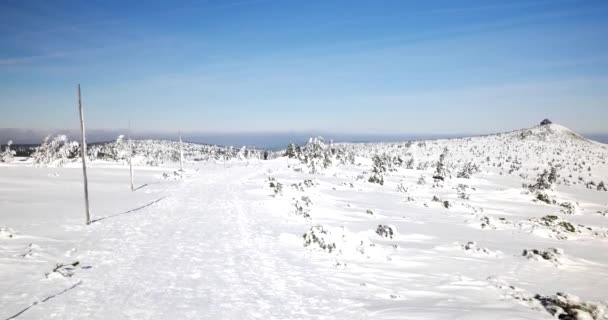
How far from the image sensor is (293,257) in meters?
12.0

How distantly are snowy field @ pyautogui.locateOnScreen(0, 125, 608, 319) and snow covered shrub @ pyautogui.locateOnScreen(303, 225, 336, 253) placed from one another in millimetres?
41

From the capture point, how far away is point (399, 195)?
2886cm

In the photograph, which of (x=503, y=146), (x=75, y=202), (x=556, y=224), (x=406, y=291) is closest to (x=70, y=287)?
(x=406, y=291)

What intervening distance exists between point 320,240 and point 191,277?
190 inches

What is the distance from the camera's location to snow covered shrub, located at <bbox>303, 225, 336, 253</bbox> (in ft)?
41.9

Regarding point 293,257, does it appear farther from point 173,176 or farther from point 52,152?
point 52,152

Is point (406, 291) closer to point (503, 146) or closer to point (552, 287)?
point (552, 287)

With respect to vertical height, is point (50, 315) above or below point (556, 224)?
above

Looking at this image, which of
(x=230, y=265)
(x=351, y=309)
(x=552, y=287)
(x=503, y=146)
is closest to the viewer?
(x=351, y=309)

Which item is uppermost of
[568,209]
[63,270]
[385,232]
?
[63,270]

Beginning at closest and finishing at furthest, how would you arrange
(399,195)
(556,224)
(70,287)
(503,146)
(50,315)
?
1. (50,315)
2. (70,287)
3. (556,224)
4. (399,195)
5. (503,146)

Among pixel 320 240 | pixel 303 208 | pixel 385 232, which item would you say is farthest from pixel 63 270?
pixel 303 208

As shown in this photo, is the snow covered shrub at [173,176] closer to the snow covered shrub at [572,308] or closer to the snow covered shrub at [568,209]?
the snow covered shrub at [568,209]

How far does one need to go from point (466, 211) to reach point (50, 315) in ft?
72.6
